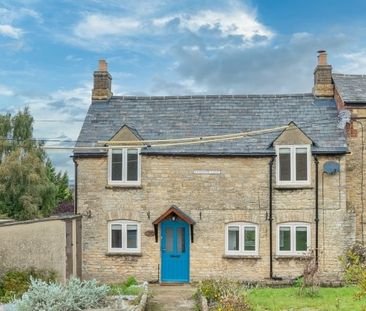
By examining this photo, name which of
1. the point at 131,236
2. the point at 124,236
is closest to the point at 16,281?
the point at 124,236

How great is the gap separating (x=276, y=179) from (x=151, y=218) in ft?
18.3

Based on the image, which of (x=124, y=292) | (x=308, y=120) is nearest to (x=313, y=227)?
(x=308, y=120)

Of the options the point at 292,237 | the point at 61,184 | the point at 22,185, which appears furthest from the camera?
the point at 61,184

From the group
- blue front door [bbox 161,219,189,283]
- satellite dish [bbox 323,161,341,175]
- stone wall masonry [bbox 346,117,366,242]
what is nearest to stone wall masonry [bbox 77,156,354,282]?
satellite dish [bbox 323,161,341,175]

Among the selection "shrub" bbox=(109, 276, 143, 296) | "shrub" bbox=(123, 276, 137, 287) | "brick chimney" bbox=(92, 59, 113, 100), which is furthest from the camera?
"brick chimney" bbox=(92, 59, 113, 100)

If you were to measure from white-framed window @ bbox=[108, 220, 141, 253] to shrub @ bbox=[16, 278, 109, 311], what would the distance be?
610 centimetres

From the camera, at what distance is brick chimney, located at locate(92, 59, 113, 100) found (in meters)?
24.1

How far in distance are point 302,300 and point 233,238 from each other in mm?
5178

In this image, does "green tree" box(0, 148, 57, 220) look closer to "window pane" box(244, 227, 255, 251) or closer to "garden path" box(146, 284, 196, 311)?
"garden path" box(146, 284, 196, 311)

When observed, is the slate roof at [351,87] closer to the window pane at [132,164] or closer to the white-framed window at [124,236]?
the window pane at [132,164]

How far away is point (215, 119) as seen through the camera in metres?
23.4

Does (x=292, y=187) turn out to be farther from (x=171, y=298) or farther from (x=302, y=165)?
(x=171, y=298)

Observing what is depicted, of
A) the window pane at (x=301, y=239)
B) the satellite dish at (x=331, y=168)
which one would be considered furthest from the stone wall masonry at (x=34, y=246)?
the satellite dish at (x=331, y=168)

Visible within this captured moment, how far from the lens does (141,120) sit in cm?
2342
